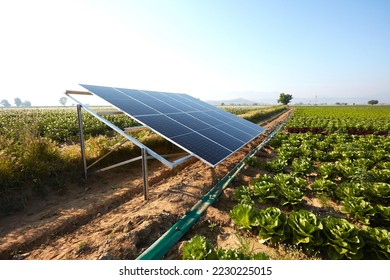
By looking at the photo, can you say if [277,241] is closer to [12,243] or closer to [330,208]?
[330,208]

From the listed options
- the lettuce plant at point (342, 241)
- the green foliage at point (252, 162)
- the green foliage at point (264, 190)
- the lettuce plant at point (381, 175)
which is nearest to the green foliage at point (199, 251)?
the lettuce plant at point (342, 241)

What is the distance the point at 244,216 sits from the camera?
4.68 metres

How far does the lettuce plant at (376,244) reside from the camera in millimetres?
3766

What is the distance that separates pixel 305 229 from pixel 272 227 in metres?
0.59

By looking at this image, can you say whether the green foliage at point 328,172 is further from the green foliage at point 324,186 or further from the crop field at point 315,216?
the green foliage at point 324,186

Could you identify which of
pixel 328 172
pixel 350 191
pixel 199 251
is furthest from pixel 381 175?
pixel 199 251

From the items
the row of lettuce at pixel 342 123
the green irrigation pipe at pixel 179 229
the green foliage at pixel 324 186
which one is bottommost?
the green irrigation pipe at pixel 179 229

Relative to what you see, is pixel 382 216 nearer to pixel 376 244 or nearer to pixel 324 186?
pixel 324 186

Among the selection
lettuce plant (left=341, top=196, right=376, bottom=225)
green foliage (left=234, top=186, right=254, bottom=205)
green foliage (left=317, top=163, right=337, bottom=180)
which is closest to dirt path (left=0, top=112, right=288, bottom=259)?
green foliage (left=234, top=186, right=254, bottom=205)

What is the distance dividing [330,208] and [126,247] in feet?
16.9

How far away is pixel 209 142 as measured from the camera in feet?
22.9

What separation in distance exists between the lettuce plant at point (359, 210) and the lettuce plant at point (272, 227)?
6.72 feet
